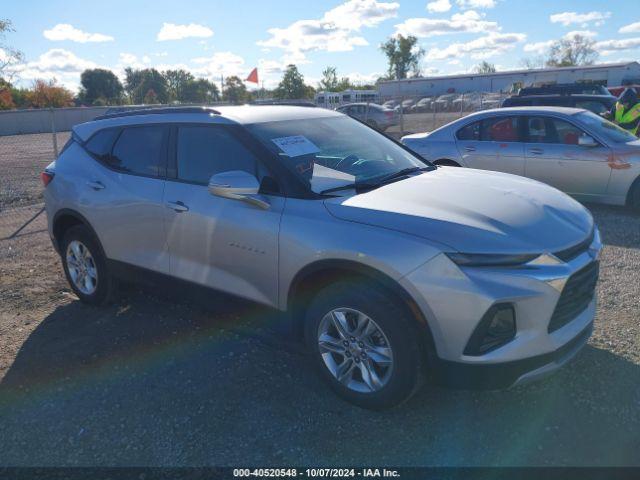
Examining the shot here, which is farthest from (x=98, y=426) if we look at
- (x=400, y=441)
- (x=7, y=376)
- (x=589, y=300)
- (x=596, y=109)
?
(x=596, y=109)

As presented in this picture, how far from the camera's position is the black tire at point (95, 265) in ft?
15.8

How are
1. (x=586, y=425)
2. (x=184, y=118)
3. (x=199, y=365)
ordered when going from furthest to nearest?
(x=184, y=118)
(x=199, y=365)
(x=586, y=425)

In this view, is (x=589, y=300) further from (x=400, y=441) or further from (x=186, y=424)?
(x=186, y=424)

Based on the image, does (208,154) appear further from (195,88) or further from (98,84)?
(98,84)

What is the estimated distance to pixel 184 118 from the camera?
418 cm

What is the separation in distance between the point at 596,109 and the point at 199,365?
36.8ft

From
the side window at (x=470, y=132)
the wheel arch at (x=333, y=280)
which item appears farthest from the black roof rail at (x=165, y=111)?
the side window at (x=470, y=132)

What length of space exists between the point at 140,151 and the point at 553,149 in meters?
5.80

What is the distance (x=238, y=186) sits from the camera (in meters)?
3.37

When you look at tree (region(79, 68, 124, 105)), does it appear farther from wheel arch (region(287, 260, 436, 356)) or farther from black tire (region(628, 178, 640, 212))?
wheel arch (region(287, 260, 436, 356))

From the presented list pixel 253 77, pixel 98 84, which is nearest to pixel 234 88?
pixel 253 77

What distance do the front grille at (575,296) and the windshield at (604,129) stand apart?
507 cm

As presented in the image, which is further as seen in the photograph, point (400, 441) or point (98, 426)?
point (98, 426)

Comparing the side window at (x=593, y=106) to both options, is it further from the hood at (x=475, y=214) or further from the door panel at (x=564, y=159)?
the hood at (x=475, y=214)
